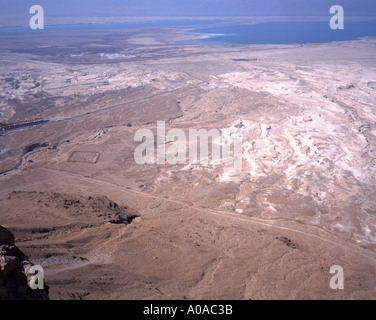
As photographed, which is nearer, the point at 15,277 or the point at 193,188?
the point at 15,277

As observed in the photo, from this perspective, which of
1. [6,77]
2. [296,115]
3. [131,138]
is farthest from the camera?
[6,77]

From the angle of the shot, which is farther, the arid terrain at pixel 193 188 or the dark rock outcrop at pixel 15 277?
the arid terrain at pixel 193 188

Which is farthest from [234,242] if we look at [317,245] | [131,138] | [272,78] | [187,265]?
[272,78]

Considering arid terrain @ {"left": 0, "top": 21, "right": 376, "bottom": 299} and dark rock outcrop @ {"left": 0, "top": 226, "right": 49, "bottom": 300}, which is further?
arid terrain @ {"left": 0, "top": 21, "right": 376, "bottom": 299}

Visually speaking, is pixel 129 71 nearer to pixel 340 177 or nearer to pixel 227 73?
pixel 227 73

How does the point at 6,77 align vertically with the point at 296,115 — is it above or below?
above
